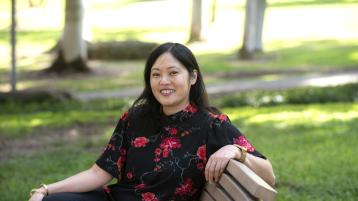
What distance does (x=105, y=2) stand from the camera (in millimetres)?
47000

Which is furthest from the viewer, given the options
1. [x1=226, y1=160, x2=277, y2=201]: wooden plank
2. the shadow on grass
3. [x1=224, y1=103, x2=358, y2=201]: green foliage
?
the shadow on grass

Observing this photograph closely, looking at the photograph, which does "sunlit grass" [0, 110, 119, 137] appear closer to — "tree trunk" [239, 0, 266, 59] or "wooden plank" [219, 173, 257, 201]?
"wooden plank" [219, 173, 257, 201]

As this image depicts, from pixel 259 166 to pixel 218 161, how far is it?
0.70ft

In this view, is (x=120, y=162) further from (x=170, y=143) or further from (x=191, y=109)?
(x=191, y=109)

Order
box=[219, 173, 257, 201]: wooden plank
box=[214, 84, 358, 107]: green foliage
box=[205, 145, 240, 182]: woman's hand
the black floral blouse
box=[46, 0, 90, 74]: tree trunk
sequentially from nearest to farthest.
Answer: box=[219, 173, 257, 201]: wooden plank, box=[205, 145, 240, 182]: woman's hand, the black floral blouse, box=[214, 84, 358, 107]: green foliage, box=[46, 0, 90, 74]: tree trunk

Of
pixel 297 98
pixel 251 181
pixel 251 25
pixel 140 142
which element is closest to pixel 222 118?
pixel 140 142

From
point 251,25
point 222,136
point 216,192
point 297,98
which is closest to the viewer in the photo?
point 216,192

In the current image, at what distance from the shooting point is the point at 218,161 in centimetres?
321

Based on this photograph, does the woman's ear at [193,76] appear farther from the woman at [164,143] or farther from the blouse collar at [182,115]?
the blouse collar at [182,115]

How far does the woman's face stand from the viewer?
11.8 feet

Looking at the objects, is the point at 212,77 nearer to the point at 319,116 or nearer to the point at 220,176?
the point at 319,116

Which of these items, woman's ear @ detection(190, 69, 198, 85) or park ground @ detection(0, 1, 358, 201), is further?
park ground @ detection(0, 1, 358, 201)

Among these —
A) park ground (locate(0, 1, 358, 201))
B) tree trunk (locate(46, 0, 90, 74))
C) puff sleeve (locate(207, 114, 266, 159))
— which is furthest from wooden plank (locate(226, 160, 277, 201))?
tree trunk (locate(46, 0, 90, 74))

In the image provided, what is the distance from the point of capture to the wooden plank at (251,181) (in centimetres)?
279
